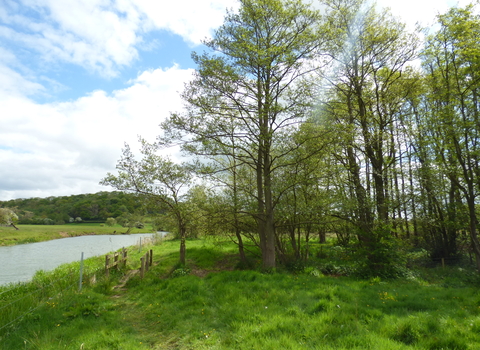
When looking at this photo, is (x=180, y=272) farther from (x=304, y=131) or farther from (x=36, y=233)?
(x=36, y=233)

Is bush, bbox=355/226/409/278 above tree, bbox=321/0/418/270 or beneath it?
beneath

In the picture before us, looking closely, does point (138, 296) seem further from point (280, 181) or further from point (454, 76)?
point (454, 76)

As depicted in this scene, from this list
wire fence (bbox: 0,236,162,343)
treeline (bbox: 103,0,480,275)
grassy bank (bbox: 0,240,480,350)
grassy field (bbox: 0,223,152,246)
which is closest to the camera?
grassy bank (bbox: 0,240,480,350)

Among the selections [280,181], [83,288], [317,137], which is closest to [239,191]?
[280,181]

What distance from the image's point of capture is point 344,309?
19.4ft

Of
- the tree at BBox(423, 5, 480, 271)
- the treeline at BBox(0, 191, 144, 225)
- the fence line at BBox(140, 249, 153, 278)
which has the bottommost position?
the fence line at BBox(140, 249, 153, 278)

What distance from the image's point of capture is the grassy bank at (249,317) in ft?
15.1

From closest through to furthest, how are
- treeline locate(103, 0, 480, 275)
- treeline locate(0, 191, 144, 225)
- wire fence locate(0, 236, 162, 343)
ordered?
1. wire fence locate(0, 236, 162, 343)
2. treeline locate(103, 0, 480, 275)
3. treeline locate(0, 191, 144, 225)

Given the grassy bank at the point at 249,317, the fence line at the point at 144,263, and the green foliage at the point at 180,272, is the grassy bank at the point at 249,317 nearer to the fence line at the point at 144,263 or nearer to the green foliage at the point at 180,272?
the fence line at the point at 144,263

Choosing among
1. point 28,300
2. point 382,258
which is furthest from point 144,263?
point 382,258

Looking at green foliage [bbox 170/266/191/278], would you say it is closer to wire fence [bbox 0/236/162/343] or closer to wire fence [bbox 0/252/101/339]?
wire fence [bbox 0/236/162/343]

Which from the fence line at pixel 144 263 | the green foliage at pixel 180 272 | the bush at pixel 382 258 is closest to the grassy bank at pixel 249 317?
the bush at pixel 382 258

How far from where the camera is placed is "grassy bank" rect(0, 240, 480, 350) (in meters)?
4.61

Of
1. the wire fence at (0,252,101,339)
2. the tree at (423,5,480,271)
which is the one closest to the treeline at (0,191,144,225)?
the wire fence at (0,252,101,339)
